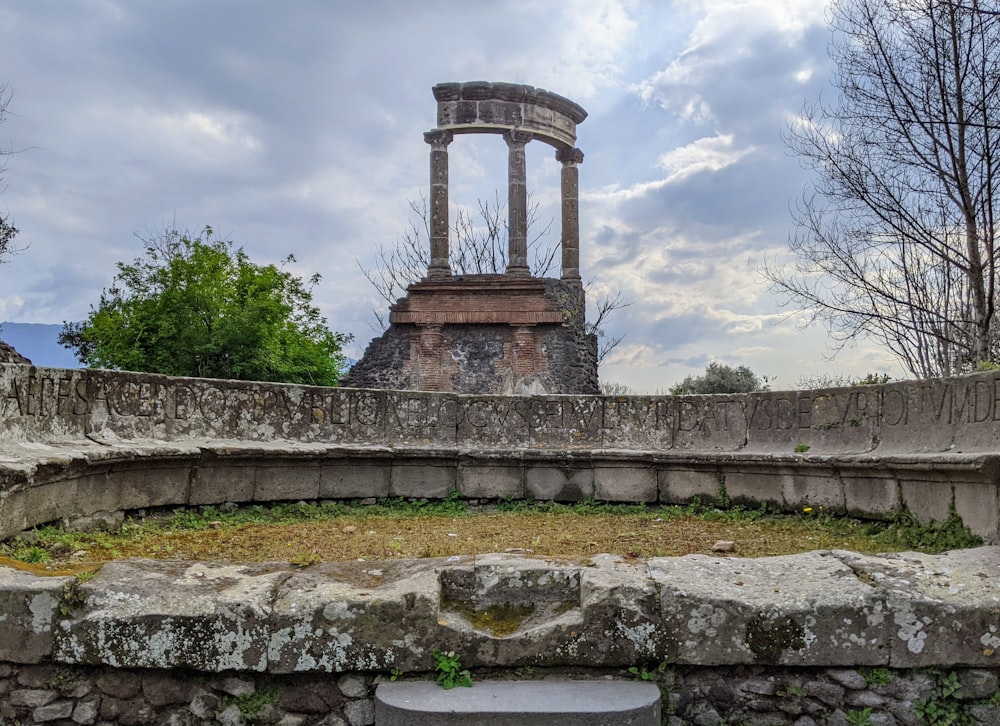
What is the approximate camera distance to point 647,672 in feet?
9.31

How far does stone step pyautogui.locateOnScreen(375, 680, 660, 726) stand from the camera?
8.50ft

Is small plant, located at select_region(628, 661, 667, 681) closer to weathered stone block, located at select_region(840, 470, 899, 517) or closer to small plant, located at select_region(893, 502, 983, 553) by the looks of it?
small plant, located at select_region(893, 502, 983, 553)

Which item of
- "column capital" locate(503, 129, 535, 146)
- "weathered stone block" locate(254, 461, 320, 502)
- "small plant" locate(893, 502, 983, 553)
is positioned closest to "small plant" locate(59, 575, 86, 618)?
"weathered stone block" locate(254, 461, 320, 502)

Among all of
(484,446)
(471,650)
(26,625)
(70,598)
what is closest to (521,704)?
(471,650)

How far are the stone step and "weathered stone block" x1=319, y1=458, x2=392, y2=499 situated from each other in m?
4.34

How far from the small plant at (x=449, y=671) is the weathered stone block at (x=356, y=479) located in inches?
171

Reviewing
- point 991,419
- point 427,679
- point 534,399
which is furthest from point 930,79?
point 427,679

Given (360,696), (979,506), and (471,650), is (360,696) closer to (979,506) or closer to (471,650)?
(471,650)

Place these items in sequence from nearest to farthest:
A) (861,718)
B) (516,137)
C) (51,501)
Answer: (861,718), (51,501), (516,137)

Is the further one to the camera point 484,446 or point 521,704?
point 484,446

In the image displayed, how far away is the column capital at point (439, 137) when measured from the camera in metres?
18.0

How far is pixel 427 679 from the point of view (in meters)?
2.82

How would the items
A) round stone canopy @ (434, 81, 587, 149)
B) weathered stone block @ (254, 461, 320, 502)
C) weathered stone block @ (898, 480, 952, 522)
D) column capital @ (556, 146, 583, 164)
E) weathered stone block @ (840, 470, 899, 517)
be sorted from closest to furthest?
weathered stone block @ (898, 480, 952, 522), weathered stone block @ (840, 470, 899, 517), weathered stone block @ (254, 461, 320, 502), round stone canopy @ (434, 81, 587, 149), column capital @ (556, 146, 583, 164)

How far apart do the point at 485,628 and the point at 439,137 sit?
16.4 m
